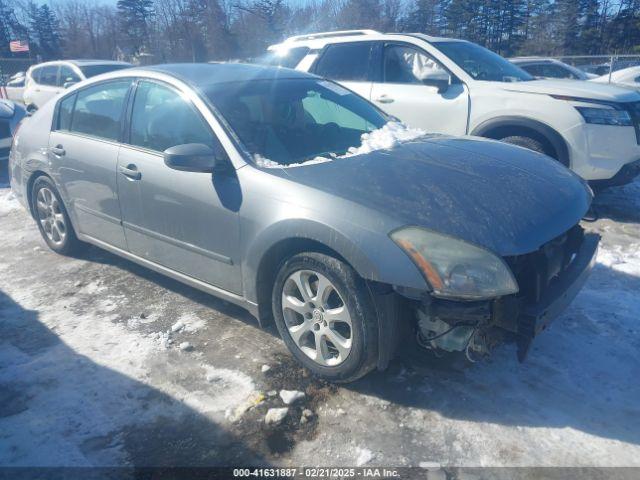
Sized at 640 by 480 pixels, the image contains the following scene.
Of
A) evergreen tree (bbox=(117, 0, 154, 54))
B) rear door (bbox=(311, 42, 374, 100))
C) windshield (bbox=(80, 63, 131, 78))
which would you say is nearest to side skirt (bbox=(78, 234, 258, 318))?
rear door (bbox=(311, 42, 374, 100))

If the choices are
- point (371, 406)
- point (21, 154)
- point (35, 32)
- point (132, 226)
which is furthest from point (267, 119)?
point (35, 32)

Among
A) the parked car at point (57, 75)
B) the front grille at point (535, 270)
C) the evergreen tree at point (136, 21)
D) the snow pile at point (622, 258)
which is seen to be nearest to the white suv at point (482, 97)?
the snow pile at point (622, 258)

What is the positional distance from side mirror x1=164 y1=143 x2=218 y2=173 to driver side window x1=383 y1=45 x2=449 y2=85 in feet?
11.8

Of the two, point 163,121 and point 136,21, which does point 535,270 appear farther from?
point 136,21

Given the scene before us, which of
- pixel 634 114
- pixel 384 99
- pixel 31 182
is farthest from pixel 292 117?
pixel 634 114

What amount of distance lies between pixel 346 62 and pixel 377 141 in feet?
11.4

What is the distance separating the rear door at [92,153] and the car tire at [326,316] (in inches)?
67.5

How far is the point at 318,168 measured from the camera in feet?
9.85

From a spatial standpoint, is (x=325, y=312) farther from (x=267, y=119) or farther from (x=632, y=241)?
(x=632, y=241)

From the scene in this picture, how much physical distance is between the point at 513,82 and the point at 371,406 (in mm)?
4335

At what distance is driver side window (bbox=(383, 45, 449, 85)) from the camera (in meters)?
6.00

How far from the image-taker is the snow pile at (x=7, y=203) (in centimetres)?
658

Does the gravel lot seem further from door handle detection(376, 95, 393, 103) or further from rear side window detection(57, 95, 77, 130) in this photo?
door handle detection(376, 95, 393, 103)

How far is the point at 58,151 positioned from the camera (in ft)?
14.3
